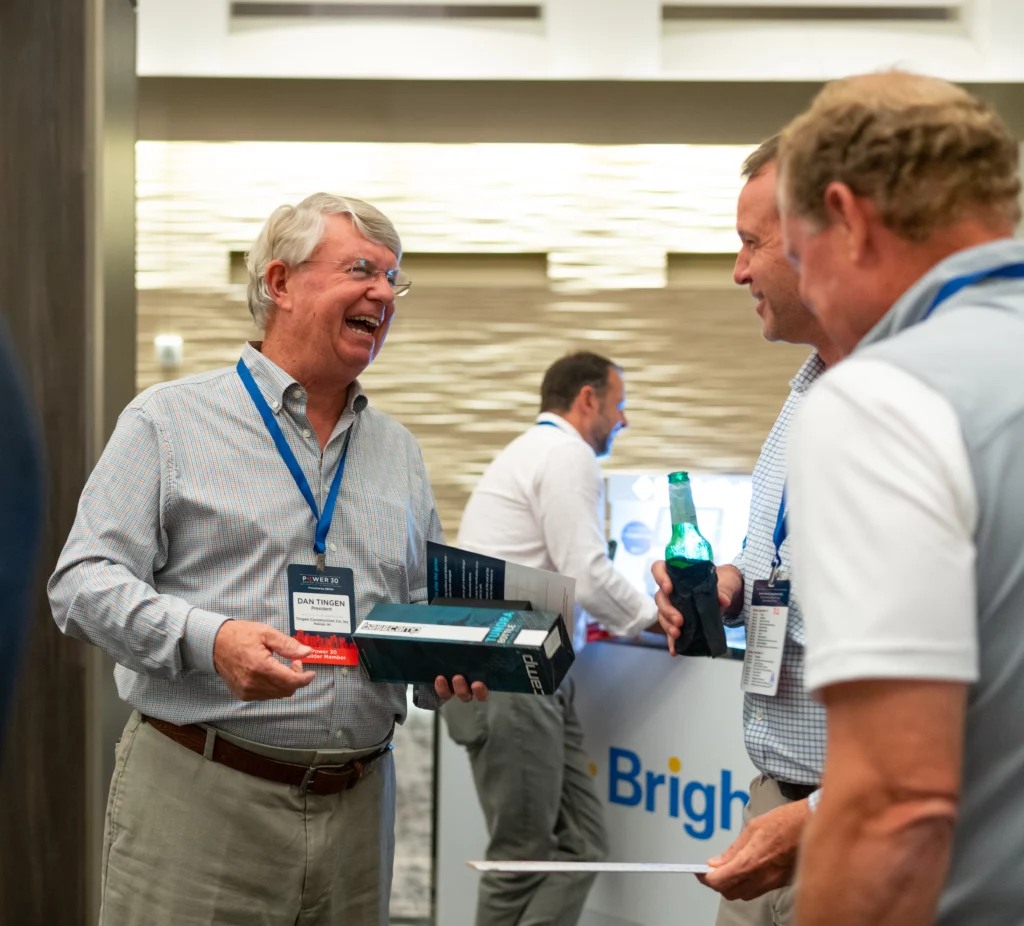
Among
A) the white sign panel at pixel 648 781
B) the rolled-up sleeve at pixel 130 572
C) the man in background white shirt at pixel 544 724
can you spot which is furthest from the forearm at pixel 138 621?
the man in background white shirt at pixel 544 724

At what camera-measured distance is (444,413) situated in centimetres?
493

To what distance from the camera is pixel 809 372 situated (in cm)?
180

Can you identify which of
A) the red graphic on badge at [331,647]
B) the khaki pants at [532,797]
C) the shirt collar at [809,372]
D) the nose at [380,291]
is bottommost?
the khaki pants at [532,797]

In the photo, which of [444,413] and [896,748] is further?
[444,413]

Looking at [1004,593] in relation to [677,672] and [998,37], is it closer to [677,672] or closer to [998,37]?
[677,672]

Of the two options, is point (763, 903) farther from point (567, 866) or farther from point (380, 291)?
point (380, 291)

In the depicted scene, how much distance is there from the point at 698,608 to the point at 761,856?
618 millimetres

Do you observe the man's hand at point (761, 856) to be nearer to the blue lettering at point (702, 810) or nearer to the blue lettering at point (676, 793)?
the blue lettering at point (676, 793)

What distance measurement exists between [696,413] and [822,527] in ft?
14.0

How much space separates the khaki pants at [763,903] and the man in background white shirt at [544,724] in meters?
1.67

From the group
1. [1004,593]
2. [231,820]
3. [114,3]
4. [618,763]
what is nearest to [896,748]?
[1004,593]

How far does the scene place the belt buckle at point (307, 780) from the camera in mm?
1756

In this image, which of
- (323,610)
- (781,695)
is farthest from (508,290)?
(781,695)

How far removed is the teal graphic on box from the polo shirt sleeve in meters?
0.86
